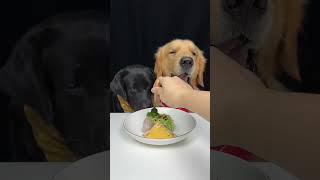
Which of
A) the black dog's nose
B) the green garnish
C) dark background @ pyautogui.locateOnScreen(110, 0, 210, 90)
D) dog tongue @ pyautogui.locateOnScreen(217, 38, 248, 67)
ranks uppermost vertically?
dark background @ pyautogui.locateOnScreen(110, 0, 210, 90)

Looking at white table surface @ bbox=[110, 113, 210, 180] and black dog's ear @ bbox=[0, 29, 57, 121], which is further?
black dog's ear @ bbox=[0, 29, 57, 121]

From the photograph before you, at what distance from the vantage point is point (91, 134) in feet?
4.19

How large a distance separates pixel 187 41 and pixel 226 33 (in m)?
0.13

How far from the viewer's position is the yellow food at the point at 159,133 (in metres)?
0.81

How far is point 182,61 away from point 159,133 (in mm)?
509

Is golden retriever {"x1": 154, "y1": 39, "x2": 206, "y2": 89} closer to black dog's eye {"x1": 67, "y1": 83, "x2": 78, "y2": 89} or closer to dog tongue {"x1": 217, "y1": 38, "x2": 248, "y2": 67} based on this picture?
dog tongue {"x1": 217, "y1": 38, "x2": 248, "y2": 67}

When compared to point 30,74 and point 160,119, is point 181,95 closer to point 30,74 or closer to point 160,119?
point 160,119

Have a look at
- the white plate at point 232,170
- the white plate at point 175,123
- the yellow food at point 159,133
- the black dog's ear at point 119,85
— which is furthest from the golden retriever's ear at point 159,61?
the white plate at point 232,170

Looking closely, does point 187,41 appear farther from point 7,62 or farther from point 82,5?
point 7,62

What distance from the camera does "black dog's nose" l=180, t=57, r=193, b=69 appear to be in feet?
4.22

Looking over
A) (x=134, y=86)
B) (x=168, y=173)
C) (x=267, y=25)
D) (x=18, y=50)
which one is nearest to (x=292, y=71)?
(x=267, y=25)

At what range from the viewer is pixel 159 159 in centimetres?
76

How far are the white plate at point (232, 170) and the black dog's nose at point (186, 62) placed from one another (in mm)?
558

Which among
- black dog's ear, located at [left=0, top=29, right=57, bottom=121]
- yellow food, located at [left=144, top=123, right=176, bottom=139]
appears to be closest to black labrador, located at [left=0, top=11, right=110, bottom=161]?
black dog's ear, located at [left=0, top=29, right=57, bottom=121]
